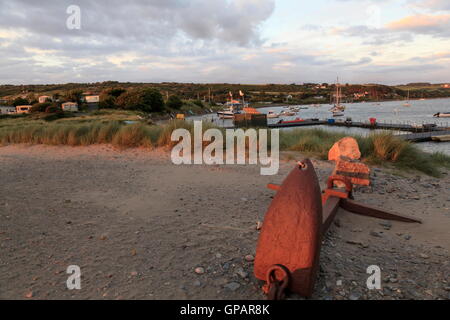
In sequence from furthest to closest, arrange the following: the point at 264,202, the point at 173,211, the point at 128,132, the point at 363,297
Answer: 1. the point at 128,132
2. the point at 264,202
3. the point at 173,211
4. the point at 363,297

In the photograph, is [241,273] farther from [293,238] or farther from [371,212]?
[371,212]

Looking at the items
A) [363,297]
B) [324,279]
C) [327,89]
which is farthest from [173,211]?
[327,89]

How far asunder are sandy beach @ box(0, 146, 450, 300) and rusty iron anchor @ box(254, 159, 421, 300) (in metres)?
0.20

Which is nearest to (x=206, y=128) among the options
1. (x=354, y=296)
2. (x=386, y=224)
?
(x=386, y=224)

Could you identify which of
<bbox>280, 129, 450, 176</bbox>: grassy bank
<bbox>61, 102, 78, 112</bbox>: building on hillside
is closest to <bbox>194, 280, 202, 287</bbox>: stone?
<bbox>280, 129, 450, 176</bbox>: grassy bank

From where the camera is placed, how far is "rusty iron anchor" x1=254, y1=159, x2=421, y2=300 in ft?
6.76

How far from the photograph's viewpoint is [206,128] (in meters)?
9.61

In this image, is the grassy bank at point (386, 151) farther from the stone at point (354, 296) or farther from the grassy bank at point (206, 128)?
the stone at point (354, 296)

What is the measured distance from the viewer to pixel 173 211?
4273 mm

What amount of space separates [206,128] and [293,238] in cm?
771

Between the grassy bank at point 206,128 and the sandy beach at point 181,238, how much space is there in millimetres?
1664

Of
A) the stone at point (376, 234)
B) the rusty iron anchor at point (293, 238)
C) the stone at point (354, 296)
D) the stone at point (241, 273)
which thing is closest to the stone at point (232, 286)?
the stone at point (241, 273)
